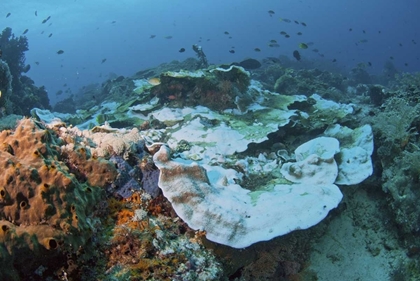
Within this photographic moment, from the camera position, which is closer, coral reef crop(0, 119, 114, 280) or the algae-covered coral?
coral reef crop(0, 119, 114, 280)

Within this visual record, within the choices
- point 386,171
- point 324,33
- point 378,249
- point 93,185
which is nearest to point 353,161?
point 386,171

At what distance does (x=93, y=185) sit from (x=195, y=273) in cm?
145

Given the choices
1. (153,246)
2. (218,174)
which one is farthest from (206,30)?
(153,246)

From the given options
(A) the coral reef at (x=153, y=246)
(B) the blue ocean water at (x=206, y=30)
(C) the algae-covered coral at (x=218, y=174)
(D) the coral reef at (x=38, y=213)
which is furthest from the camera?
(B) the blue ocean water at (x=206, y=30)

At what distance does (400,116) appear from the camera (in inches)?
208

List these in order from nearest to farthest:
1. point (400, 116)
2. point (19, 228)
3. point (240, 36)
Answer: point (19, 228) < point (400, 116) < point (240, 36)

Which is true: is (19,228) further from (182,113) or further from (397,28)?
(397,28)

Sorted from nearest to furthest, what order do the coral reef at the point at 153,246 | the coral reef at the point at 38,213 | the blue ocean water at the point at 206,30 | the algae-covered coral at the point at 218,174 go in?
the coral reef at the point at 38,213 → the coral reef at the point at 153,246 → the algae-covered coral at the point at 218,174 → the blue ocean water at the point at 206,30

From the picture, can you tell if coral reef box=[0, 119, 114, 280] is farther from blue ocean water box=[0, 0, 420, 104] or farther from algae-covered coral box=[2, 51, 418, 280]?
blue ocean water box=[0, 0, 420, 104]

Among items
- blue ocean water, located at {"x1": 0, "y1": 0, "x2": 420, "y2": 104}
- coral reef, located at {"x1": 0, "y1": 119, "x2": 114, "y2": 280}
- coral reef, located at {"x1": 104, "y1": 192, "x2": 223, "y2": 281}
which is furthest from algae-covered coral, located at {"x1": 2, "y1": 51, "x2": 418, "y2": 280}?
blue ocean water, located at {"x1": 0, "y1": 0, "x2": 420, "y2": 104}

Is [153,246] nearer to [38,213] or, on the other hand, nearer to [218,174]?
[38,213]

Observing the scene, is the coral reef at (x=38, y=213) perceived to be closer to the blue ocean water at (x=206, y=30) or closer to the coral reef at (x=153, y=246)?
the coral reef at (x=153, y=246)

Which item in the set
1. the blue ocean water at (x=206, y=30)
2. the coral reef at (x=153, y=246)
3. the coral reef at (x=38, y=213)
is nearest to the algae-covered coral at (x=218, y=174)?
the coral reef at (x=153, y=246)

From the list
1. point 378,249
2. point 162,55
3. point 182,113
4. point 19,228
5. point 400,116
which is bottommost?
point 162,55
